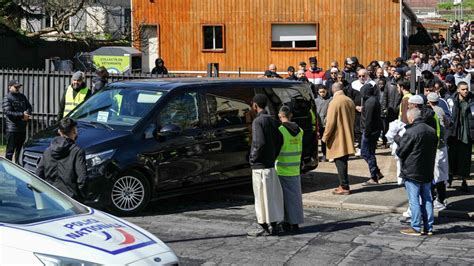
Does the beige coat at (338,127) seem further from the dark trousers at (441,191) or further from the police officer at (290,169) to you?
the police officer at (290,169)

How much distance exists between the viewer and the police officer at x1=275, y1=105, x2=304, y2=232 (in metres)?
10.4

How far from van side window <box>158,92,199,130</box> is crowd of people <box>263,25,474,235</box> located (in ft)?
7.14

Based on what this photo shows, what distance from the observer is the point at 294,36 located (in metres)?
32.0

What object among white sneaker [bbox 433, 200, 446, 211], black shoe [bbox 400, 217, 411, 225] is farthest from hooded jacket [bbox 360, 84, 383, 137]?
black shoe [bbox 400, 217, 411, 225]

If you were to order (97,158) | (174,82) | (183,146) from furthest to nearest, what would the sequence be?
(174,82), (183,146), (97,158)

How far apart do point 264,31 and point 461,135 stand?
19669 millimetres

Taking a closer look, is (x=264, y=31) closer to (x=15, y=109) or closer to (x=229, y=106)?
(x=15, y=109)

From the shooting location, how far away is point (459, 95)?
13109mm

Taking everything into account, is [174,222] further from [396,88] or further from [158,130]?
[396,88]

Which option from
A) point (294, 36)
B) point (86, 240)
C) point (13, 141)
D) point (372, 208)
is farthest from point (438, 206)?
point (294, 36)

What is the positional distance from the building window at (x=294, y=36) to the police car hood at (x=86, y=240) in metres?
25.8

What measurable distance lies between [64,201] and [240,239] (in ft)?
11.6

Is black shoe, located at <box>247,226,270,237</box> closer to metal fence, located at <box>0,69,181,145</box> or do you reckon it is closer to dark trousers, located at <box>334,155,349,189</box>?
dark trousers, located at <box>334,155,349,189</box>

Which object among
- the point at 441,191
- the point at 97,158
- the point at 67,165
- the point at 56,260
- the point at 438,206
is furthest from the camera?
the point at 441,191
